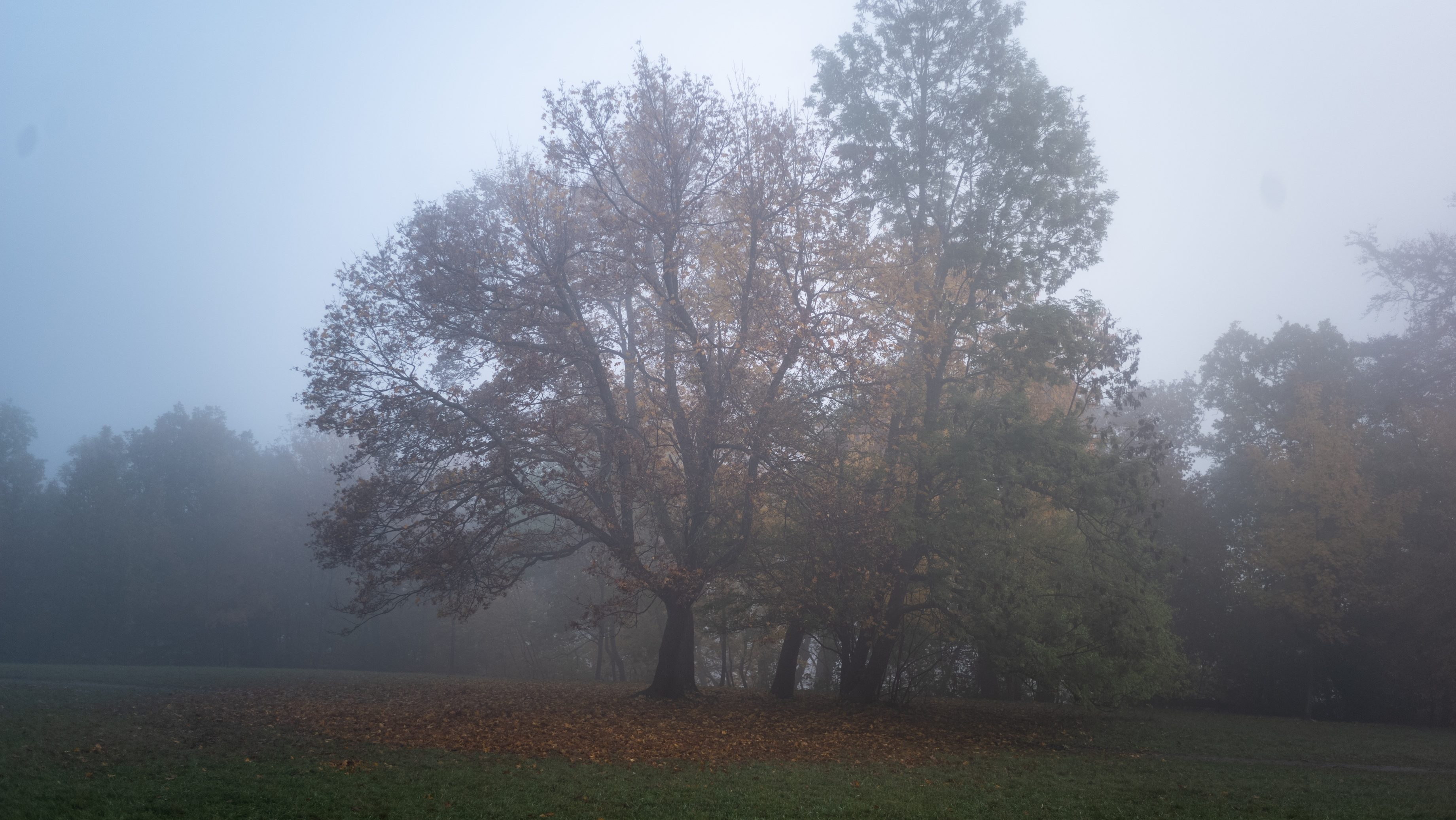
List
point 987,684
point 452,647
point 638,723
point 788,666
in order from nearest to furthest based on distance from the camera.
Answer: point 638,723 → point 788,666 → point 987,684 → point 452,647

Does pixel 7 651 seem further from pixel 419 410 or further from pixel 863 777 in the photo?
pixel 863 777

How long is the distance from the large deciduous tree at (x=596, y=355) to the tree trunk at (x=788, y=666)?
16.8 feet

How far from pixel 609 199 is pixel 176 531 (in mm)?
39360

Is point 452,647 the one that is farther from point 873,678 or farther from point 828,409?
point 828,409

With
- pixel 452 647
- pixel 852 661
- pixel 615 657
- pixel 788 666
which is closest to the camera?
pixel 852 661

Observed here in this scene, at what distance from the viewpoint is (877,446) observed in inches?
782

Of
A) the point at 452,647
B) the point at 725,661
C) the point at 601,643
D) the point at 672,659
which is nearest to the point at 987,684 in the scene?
the point at 725,661

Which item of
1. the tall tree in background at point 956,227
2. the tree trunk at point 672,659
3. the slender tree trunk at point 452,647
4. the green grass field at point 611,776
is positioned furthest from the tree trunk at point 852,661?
the slender tree trunk at point 452,647

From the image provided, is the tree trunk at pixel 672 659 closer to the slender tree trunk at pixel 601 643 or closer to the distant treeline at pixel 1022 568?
the distant treeline at pixel 1022 568

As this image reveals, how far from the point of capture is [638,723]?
14.9 m

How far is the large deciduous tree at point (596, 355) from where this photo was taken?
52.2 ft

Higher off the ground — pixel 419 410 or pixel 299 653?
pixel 419 410

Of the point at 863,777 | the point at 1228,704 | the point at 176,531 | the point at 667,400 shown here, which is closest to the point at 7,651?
the point at 176,531

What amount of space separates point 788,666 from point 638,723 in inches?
315
